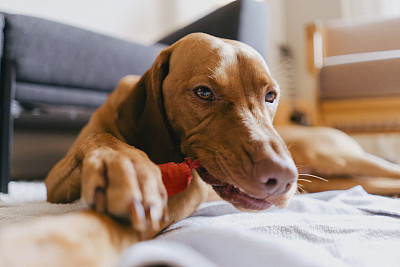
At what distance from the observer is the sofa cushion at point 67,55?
1.98 meters

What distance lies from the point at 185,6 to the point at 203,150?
18.3ft

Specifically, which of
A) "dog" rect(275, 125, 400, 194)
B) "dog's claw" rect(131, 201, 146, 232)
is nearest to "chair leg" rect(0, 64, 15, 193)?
"dog's claw" rect(131, 201, 146, 232)

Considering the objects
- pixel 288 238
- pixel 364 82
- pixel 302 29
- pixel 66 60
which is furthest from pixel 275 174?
pixel 302 29

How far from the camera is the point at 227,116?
43.8 inches

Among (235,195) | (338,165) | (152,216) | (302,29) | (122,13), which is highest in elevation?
(152,216)

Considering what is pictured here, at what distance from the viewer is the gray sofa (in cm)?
193

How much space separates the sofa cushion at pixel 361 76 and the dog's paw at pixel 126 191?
120 inches

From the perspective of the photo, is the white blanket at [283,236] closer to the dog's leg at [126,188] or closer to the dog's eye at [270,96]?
the dog's leg at [126,188]

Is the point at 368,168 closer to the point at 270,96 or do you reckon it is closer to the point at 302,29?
the point at 270,96

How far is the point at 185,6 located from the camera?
6.11m

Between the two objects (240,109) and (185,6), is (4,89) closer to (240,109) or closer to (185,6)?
(240,109)

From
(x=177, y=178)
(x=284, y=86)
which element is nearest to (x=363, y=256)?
(x=177, y=178)

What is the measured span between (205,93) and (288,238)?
564mm

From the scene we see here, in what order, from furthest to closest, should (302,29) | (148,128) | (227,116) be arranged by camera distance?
(302,29) → (148,128) → (227,116)
